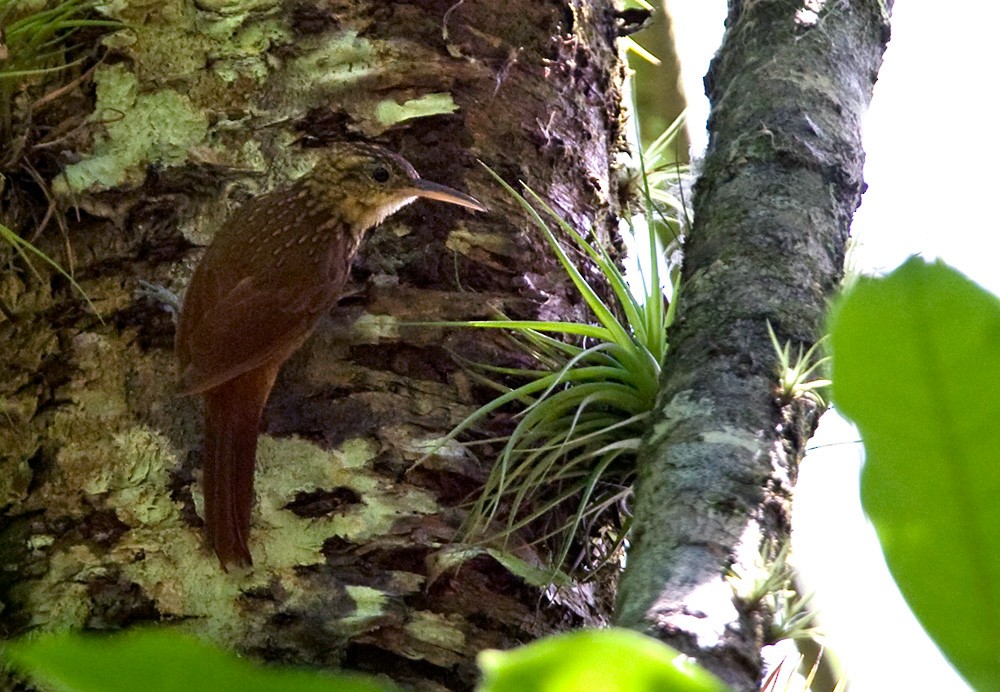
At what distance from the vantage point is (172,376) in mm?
2414

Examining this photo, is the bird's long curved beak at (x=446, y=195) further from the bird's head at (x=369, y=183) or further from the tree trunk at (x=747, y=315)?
the tree trunk at (x=747, y=315)

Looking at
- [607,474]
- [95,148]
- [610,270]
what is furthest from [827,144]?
[95,148]

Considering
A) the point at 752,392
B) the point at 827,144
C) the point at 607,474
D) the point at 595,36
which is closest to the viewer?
the point at 752,392

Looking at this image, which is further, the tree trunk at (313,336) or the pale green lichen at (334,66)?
the pale green lichen at (334,66)

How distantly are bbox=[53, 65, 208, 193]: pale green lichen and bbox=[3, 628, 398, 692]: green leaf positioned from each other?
2097 mm

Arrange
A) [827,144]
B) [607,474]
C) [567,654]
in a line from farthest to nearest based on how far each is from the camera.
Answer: [607,474]
[827,144]
[567,654]

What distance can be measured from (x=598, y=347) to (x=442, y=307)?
0.37 m

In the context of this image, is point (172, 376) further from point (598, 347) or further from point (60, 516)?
point (598, 347)

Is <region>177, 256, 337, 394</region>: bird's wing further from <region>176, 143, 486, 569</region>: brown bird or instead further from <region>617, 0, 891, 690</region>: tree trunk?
<region>617, 0, 891, 690</region>: tree trunk

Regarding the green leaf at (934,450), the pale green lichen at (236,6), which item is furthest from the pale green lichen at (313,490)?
the green leaf at (934,450)

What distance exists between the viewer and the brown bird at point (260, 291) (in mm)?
2213

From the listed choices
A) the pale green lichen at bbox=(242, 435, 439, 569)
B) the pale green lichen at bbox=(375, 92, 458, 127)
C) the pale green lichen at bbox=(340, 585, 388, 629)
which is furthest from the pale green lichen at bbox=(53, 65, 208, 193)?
the pale green lichen at bbox=(340, 585, 388, 629)

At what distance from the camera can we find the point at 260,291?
2.70 metres

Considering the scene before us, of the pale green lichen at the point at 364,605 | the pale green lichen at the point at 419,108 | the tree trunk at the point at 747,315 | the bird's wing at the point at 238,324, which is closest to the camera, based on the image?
the tree trunk at the point at 747,315
